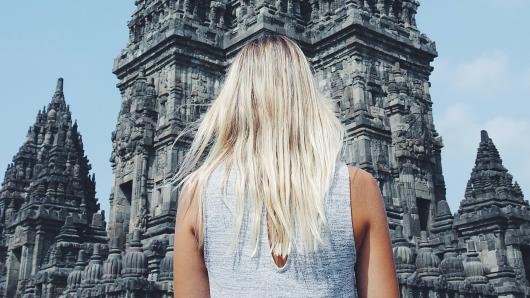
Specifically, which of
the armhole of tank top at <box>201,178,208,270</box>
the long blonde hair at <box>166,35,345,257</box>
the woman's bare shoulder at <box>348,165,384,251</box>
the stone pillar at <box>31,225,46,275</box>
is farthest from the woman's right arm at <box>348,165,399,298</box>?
the stone pillar at <box>31,225,46,275</box>

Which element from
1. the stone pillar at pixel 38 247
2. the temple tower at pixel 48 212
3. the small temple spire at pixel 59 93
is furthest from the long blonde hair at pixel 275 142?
the small temple spire at pixel 59 93

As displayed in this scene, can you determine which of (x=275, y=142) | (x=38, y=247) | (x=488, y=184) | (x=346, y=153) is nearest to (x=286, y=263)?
(x=275, y=142)

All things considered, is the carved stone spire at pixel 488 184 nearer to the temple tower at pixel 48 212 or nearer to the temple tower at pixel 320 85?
the temple tower at pixel 320 85

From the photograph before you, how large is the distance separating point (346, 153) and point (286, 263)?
16.0 meters

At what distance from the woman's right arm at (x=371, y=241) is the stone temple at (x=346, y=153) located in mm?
14747

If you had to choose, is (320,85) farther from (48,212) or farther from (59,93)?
(59,93)

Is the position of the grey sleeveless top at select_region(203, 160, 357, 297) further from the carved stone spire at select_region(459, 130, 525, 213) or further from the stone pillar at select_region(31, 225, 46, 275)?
the stone pillar at select_region(31, 225, 46, 275)

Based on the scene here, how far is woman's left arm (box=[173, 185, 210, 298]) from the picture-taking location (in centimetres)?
190

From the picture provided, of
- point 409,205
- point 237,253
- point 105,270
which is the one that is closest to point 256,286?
point 237,253

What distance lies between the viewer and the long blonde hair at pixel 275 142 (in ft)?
5.93

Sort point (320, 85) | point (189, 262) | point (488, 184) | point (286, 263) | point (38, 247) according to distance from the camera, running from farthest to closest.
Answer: point (38, 247), point (320, 85), point (488, 184), point (189, 262), point (286, 263)

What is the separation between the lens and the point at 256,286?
5.94 feet

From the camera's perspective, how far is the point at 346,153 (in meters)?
17.6

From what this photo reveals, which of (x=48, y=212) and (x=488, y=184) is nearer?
(x=488, y=184)
